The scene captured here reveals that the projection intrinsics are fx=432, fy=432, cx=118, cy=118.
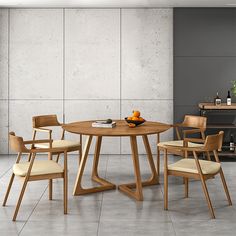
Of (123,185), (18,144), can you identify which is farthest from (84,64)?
(18,144)

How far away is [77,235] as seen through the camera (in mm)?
4004

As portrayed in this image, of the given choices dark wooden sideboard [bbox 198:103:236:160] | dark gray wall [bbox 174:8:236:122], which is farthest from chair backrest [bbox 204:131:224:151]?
dark gray wall [bbox 174:8:236:122]

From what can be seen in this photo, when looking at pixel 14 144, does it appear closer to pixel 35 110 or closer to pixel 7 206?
pixel 7 206

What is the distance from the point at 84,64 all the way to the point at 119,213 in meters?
4.11

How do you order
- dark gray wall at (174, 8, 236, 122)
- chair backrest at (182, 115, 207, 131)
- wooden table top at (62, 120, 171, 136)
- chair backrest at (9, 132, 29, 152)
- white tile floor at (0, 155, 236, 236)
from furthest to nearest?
dark gray wall at (174, 8, 236, 122) → chair backrest at (182, 115, 207, 131) → wooden table top at (62, 120, 171, 136) → chair backrest at (9, 132, 29, 152) → white tile floor at (0, 155, 236, 236)

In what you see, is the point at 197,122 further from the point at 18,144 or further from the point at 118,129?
the point at 18,144

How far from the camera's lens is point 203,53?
8023 mm

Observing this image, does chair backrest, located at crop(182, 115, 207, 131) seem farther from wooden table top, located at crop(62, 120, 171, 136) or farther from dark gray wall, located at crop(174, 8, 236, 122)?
dark gray wall, located at crop(174, 8, 236, 122)

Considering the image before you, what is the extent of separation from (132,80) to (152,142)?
1.24 m

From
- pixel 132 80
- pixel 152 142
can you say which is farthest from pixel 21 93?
pixel 152 142

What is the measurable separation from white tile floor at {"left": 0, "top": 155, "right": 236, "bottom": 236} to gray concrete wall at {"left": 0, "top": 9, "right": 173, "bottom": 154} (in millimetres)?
2382

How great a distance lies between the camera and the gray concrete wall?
8.10 metres

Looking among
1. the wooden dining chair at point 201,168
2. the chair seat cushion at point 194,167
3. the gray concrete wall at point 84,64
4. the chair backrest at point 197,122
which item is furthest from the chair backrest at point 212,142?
the gray concrete wall at point 84,64

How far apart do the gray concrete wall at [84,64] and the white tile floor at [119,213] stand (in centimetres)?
238
